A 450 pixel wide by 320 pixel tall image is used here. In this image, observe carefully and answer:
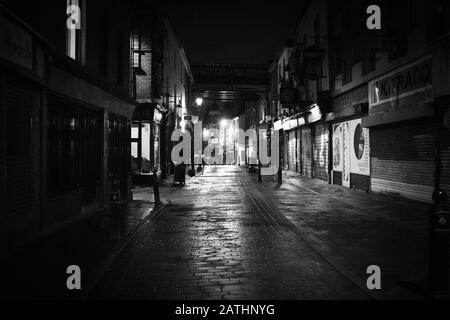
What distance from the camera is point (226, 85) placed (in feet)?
158

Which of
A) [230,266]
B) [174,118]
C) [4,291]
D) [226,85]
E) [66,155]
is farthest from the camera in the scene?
[226,85]

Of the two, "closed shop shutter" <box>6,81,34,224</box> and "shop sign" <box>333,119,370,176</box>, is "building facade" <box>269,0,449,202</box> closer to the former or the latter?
"shop sign" <box>333,119,370,176</box>

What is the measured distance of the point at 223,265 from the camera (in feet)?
23.5

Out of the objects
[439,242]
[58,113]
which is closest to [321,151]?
[58,113]

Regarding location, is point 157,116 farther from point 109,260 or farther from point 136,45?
point 109,260

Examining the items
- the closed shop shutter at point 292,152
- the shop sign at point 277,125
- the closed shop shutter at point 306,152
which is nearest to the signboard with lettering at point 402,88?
the closed shop shutter at point 306,152

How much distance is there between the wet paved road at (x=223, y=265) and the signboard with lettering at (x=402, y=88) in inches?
258

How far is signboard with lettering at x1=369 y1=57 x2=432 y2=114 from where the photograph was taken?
14.0m

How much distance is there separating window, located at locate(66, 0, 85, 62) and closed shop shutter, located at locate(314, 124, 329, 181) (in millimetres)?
16872

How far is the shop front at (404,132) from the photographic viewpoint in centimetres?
1399

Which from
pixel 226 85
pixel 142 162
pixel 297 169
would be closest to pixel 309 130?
pixel 297 169

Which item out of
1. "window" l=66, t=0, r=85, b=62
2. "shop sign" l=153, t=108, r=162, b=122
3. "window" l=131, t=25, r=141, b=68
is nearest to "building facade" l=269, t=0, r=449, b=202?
"shop sign" l=153, t=108, r=162, b=122
